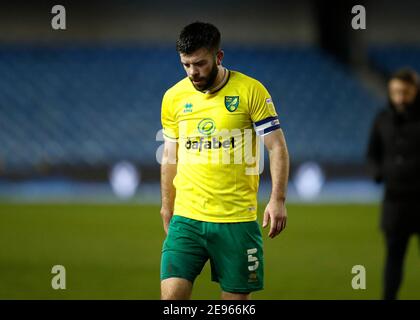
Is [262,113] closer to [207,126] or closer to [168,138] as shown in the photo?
[207,126]

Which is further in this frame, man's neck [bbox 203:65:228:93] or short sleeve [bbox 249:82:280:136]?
man's neck [bbox 203:65:228:93]

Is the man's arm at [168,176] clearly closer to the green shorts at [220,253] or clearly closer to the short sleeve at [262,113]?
the green shorts at [220,253]

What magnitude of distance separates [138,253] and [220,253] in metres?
6.32

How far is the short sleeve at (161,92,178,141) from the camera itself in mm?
5473

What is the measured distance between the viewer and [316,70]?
27141mm

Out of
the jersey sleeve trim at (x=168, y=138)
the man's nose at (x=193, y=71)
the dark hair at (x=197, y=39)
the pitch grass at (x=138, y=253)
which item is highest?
the dark hair at (x=197, y=39)

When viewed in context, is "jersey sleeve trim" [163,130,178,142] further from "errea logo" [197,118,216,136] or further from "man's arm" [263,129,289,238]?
"man's arm" [263,129,289,238]

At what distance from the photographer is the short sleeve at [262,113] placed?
5211mm

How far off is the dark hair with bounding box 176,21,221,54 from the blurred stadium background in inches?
232

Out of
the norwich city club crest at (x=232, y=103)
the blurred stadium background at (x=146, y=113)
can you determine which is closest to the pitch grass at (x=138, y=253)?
the blurred stadium background at (x=146, y=113)

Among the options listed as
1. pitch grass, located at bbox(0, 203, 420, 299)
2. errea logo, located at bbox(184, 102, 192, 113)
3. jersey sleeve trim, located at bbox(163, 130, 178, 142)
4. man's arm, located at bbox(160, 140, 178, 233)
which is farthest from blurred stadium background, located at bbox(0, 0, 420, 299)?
errea logo, located at bbox(184, 102, 192, 113)

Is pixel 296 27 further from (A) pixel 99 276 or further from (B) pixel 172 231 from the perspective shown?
(B) pixel 172 231

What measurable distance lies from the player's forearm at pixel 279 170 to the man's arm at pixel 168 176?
709 millimetres

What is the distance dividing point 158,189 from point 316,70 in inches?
349
